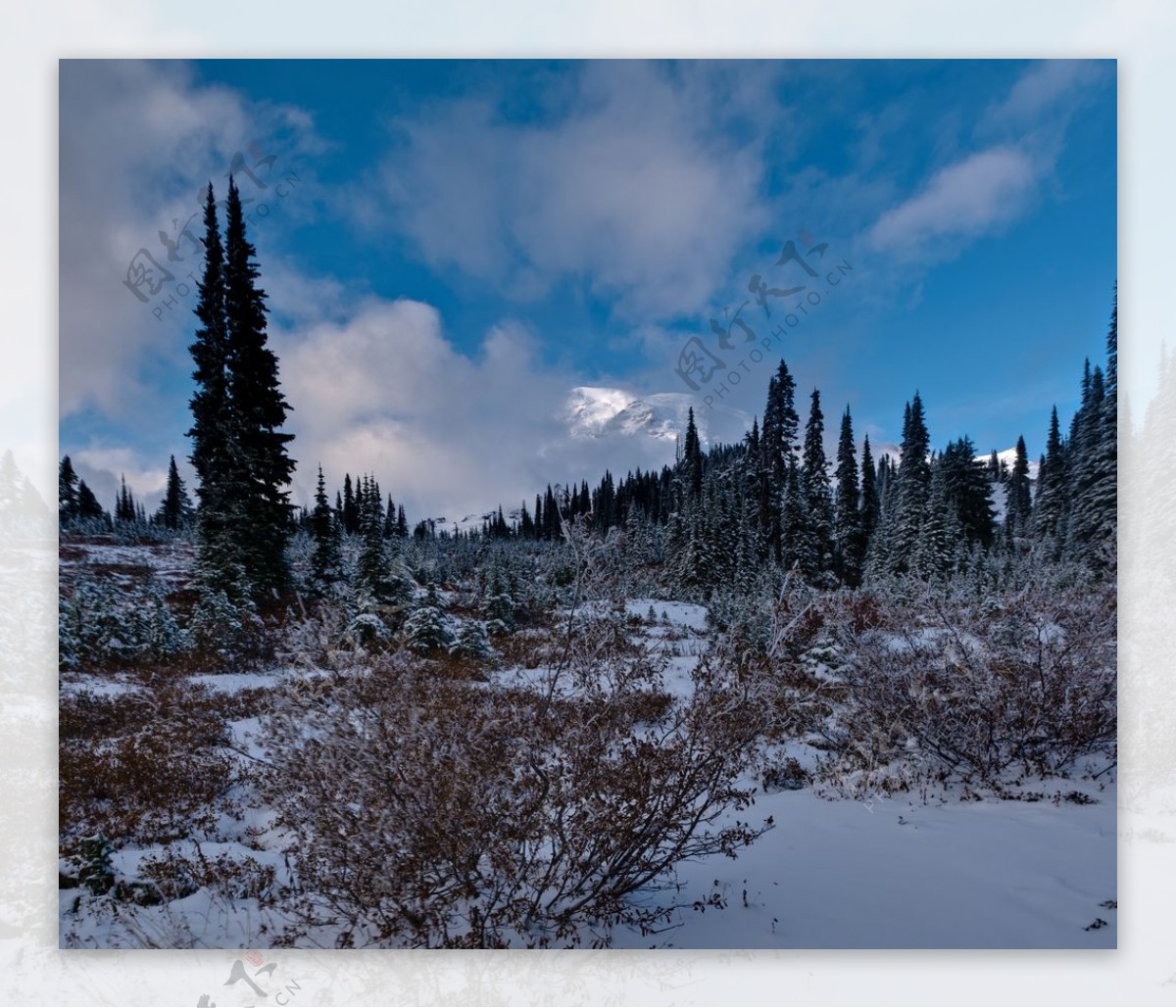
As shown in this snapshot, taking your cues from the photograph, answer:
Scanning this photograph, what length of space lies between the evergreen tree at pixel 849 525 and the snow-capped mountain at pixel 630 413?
274 centimetres

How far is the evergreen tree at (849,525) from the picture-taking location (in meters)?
7.11

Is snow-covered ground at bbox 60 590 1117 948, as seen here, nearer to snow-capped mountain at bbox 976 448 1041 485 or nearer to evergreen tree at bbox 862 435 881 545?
snow-capped mountain at bbox 976 448 1041 485

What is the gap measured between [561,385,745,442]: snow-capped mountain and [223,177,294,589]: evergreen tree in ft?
7.73

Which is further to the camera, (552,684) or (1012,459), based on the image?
(1012,459)

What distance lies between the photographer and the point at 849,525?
771cm

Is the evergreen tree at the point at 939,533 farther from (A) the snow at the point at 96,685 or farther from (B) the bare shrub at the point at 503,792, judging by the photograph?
(A) the snow at the point at 96,685

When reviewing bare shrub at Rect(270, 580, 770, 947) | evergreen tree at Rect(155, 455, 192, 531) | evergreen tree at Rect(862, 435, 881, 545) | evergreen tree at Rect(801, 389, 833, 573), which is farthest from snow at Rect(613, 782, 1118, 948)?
evergreen tree at Rect(155, 455, 192, 531)

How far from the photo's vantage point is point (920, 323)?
176 inches

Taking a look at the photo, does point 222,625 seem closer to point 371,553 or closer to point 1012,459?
point 371,553

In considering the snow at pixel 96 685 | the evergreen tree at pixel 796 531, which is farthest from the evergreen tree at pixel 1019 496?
the snow at pixel 96 685

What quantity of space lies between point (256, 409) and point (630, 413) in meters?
3.05

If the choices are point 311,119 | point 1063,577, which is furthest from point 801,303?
point 311,119

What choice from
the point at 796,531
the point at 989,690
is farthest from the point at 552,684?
the point at 796,531

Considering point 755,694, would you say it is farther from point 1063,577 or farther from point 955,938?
point 1063,577
